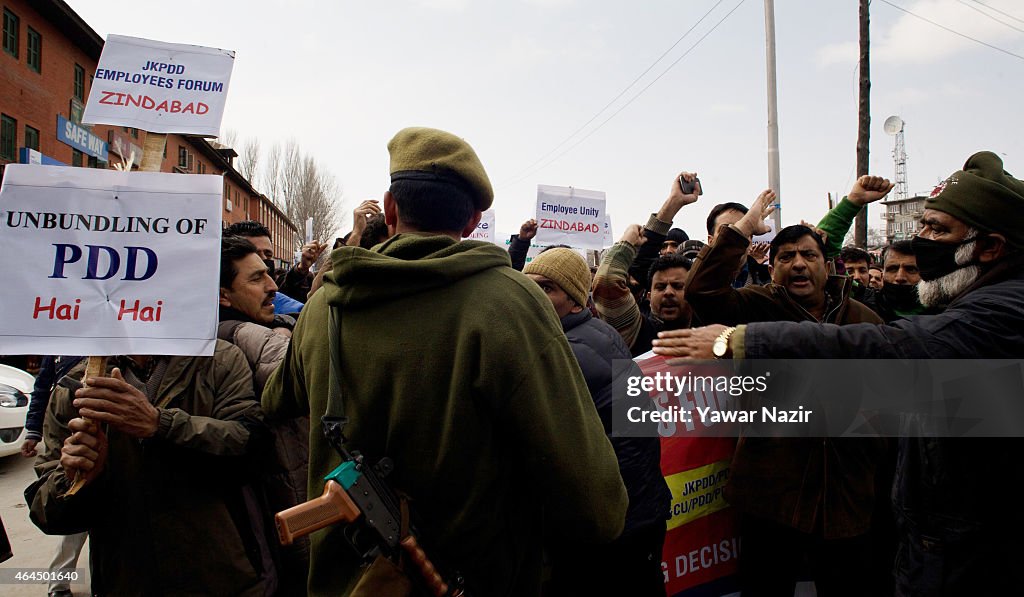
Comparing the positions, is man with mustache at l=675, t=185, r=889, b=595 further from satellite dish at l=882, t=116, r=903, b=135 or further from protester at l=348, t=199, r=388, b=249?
satellite dish at l=882, t=116, r=903, b=135

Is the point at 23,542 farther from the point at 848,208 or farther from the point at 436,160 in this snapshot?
the point at 848,208

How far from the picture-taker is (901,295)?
183 inches

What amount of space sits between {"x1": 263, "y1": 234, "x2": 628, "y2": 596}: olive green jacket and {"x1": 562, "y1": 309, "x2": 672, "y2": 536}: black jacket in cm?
98

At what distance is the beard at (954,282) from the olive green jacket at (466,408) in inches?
61.5

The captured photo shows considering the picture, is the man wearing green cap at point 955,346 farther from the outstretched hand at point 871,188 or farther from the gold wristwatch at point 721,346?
the outstretched hand at point 871,188

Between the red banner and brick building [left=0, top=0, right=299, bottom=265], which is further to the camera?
brick building [left=0, top=0, right=299, bottom=265]

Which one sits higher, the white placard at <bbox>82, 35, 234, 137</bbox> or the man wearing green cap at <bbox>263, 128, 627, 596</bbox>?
the white placard at <bbox>82, 35, 234, 137</bbox>

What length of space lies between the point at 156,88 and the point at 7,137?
25.5m

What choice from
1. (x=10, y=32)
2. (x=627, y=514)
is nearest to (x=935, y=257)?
(x=627, y=514)

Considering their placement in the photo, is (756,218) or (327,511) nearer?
(327,511)

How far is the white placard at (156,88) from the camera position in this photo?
2.68m

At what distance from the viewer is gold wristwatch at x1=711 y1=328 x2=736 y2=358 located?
1.93m

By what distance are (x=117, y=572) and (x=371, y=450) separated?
1.26 meters

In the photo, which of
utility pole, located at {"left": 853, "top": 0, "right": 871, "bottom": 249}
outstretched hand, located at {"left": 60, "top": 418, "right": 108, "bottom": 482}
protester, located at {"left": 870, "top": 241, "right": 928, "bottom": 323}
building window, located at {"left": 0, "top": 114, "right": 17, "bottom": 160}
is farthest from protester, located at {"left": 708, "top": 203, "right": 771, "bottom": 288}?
building window, located at {"left": 0, "top": 114, "right": 17, "bottom": 160}
